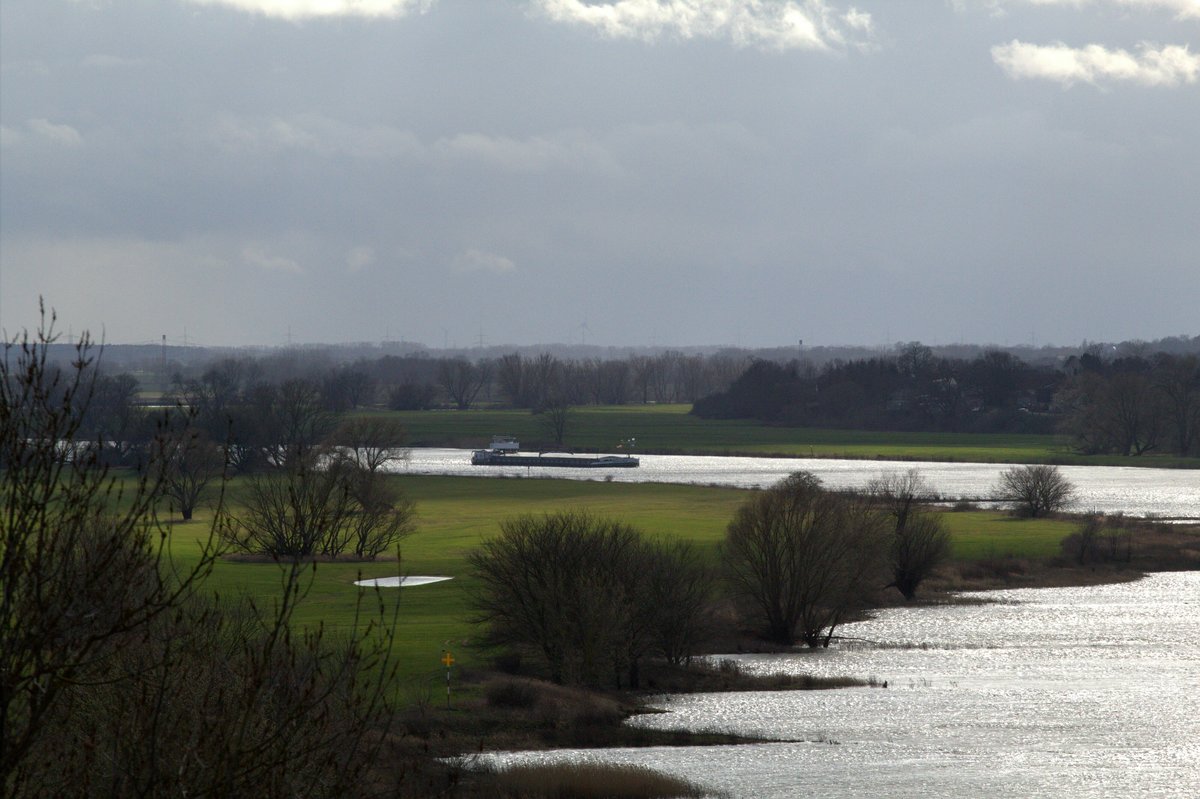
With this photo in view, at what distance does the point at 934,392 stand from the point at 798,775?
138758 mm

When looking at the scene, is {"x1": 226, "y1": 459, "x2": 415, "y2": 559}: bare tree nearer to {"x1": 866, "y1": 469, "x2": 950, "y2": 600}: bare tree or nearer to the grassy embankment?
the grassy embankment

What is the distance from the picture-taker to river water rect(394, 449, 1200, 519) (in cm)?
8488

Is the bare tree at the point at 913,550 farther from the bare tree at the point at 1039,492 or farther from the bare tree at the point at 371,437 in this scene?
the bare tree at the point at 371,437

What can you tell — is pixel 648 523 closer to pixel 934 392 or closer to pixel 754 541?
pixel 754 541

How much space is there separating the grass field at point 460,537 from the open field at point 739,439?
3705 centimetres

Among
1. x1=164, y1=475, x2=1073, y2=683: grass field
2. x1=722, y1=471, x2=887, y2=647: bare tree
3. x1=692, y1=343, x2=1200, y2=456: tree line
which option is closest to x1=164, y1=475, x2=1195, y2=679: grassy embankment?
x1=164, y1=475, x2=1073, y2=683: grass field

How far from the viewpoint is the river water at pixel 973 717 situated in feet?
91.7

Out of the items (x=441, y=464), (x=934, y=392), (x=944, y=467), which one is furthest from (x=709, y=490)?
(x=934, y=392)

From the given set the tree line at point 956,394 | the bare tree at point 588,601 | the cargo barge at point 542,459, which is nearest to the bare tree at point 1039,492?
the bare tree at point 588,601

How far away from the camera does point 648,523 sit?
238 ft

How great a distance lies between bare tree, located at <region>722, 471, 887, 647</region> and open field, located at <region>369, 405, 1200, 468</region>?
7541cm

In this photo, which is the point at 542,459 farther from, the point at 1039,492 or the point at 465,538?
the point at 465,538

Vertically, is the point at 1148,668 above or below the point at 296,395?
below

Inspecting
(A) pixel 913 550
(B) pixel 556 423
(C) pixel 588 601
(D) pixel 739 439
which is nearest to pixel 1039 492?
(A) pixel 913 550
